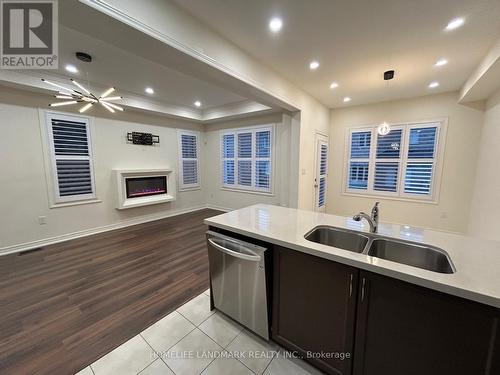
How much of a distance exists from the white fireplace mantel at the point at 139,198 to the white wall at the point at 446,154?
189 inches

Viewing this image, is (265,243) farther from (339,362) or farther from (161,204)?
(161,204)

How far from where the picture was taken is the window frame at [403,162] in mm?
4066

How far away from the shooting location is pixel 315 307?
4.48 ft

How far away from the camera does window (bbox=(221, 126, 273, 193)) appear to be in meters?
5.15

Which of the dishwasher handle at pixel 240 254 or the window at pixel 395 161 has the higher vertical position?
the window at pixel 395 161

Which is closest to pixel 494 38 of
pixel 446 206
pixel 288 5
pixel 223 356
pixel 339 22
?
pixel 339 22

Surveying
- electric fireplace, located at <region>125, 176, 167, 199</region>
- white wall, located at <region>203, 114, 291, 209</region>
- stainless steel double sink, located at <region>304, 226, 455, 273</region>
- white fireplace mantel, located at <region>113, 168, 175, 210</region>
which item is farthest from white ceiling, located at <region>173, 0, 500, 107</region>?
electric fireplace, located at <region>125, 176, 167, 199</region>

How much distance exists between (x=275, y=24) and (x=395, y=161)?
157 inches

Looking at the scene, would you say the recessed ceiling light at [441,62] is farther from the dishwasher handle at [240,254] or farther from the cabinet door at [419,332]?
the dishwasher handle at [240,254]

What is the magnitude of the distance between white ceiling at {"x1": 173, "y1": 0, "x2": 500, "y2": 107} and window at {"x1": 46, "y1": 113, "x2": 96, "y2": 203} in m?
3.32

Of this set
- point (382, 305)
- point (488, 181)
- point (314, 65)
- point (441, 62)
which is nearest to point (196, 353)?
point (382, 305)

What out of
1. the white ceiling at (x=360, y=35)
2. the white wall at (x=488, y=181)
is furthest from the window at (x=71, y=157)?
the white wall at (x=488, y=181)

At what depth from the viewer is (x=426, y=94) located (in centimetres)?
409

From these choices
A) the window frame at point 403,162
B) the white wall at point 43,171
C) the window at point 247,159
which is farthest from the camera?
the window at point 247,159
